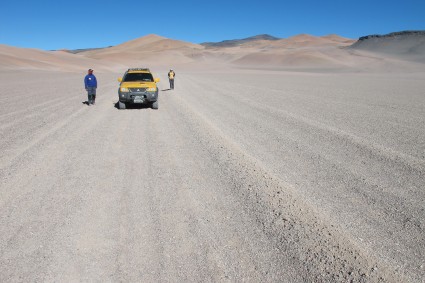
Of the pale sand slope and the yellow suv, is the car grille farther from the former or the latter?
the pale sand slope

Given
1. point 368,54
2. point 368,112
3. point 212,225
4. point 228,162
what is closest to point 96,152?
point 228,162

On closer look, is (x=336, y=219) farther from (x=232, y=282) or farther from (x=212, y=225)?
(x=232, y=282)

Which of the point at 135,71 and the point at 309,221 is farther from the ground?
the point at 135,71

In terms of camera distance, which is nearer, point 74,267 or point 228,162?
point 74,267

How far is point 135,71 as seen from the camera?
1645 cm

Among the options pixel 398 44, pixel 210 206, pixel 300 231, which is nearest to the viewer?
pixel 300 231

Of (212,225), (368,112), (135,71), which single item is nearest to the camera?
(212,225)

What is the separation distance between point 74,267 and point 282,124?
30.4ft

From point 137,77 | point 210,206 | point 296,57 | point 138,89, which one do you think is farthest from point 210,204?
point 296,57

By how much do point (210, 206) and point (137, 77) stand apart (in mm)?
12203

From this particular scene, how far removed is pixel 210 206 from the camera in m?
5.20

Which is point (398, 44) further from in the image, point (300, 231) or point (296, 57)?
point (300, 231)

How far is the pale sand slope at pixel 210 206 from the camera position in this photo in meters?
3.80

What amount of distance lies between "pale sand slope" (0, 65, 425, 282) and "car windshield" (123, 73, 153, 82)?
6.08 metres
